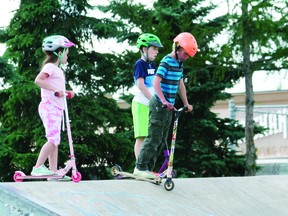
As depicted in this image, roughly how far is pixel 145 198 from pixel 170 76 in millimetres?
1369

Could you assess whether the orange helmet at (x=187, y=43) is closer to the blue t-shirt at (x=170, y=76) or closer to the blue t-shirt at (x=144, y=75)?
the blue t-shirt at (x=170, y=76)

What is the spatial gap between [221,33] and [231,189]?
22.6ft

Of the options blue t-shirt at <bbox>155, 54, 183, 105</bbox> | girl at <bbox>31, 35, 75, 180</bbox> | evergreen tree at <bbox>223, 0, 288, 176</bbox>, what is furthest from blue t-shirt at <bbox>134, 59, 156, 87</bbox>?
evergreen tree at <bbox>223, 0, 288, 176</bbox>

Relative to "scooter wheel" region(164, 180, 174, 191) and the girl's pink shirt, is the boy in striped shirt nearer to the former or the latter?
"scooter wheel" region(164, 180, 174, 191)

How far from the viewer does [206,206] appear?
7.25 metres

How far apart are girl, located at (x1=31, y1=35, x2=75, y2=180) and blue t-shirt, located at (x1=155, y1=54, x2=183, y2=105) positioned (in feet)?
3.29

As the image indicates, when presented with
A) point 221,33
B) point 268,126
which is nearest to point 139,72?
point 221,33

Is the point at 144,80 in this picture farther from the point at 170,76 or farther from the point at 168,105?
the point at 168,105

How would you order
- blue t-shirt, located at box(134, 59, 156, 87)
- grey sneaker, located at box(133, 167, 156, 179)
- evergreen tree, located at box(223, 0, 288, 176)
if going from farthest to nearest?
evergreen tree, located at box(223, 0, 288, 176) → blue t-shirt, located at box(134, 59, 156, 87) → grey sneaker, located at box(133, 167, 156, 179)

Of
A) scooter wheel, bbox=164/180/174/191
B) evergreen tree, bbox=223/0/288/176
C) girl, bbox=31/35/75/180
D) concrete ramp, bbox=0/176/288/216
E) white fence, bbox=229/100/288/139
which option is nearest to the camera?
concrete ramp, bbox=0/176/288/216

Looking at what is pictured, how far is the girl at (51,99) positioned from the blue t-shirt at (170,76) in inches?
39.5

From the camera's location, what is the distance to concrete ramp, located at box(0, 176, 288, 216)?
573cm

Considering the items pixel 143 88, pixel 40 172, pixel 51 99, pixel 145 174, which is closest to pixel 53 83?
pixel 51 99

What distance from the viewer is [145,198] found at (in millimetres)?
6707
